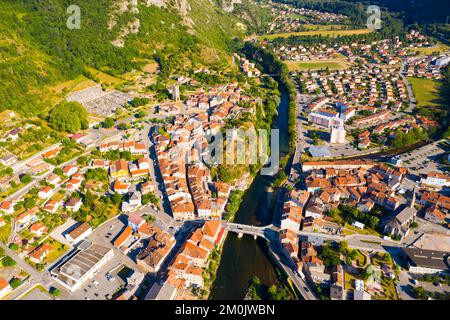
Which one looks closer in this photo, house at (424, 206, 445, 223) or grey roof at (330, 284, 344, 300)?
grey roof at (330, 284, 344, 300)

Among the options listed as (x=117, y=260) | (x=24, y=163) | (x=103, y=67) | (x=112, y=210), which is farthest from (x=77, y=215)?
(x=103, y=67)

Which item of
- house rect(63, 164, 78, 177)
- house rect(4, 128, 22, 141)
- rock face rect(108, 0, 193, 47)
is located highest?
rock face rect(108, 0, 193, 47)

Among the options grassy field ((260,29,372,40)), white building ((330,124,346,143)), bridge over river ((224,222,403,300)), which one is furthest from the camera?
grassy field ((260,29,372,40))

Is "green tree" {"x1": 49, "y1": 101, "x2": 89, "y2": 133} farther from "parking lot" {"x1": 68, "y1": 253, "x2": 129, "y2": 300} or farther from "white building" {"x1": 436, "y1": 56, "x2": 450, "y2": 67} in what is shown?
"white building" {"x1": 436, "y1": 56, "x2": 450, "y2": 67}

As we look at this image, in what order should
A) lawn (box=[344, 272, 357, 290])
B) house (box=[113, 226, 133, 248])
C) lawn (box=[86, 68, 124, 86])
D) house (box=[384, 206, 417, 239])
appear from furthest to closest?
1. lawn (box=[86, 68, 124, 86])
2. house (box=[384, 206, 417, 239])
3. house (box=[113, 226, 133, 248])
4. lawn (box=[344, 272, 357, 290])

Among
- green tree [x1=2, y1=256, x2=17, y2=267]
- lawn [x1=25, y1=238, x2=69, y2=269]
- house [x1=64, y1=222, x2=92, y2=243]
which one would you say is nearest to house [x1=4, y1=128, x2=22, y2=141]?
lawn [x1=25, y1=238, x2=69, y2=269]

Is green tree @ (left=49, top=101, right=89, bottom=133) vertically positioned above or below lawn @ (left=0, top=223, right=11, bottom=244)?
above

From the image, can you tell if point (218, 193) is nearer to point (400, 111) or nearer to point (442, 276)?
point (442, 276)
